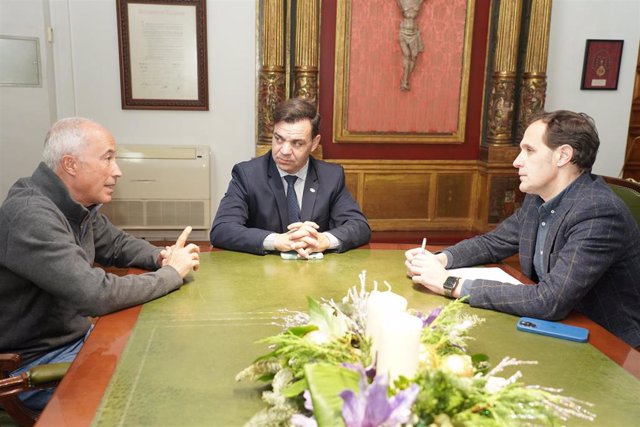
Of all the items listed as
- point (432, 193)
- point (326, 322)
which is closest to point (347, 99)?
point (432, 193)

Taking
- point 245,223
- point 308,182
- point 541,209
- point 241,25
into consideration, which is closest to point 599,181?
point 541,209

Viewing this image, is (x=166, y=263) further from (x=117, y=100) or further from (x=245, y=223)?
(x=117, y=100)

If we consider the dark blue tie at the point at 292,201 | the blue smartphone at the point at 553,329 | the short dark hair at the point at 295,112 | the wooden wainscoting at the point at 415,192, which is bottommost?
the wooden wainscoting at the point at 415,192

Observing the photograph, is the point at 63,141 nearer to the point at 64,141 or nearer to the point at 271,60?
the point at 64,141

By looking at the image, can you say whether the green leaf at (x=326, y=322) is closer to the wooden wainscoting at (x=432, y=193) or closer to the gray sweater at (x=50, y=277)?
the gray sweater at (x=50, y=277)

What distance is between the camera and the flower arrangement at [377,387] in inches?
31.4

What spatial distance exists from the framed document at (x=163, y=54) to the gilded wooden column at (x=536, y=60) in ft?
8.92

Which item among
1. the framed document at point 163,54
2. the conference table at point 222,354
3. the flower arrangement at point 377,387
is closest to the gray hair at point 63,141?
the conference table at point 222,354

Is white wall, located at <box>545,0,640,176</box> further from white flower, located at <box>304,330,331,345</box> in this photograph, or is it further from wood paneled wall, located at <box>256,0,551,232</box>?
white flower, located at <box>304,330,331,345</box>

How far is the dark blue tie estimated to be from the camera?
2.59 m

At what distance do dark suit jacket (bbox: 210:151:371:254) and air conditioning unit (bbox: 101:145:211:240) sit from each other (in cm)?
223

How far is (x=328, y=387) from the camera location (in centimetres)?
84

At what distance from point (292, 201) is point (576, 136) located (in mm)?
1247


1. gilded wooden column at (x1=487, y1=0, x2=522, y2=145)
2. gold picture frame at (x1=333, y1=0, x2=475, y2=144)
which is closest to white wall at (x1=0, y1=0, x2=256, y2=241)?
gold picture frame at (x1=333, y1=0, x2=475, y2=144)
